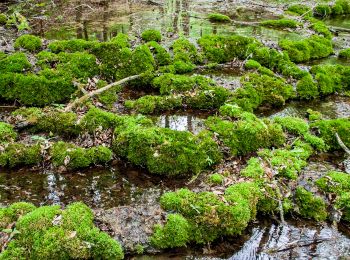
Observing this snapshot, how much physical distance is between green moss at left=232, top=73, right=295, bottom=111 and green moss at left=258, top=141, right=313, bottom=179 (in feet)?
7.13

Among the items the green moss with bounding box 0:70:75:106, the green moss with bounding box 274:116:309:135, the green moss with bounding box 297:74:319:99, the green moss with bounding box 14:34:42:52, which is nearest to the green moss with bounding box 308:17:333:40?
the green moss with bounding box 297:74:319:99

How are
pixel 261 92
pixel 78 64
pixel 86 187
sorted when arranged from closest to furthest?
pixel 86 187
pixel 261 92
pixel 78 64

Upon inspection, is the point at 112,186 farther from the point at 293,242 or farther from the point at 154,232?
the point at 293,242

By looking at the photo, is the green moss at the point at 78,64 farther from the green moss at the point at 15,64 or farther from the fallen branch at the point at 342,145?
the fallen branch at the point at 342,145

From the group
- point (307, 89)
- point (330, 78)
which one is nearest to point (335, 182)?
point (307, 89)

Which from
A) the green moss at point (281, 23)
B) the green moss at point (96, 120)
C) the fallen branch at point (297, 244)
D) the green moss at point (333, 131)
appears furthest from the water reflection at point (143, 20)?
the fallen branch at point (297, 244)

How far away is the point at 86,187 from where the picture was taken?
7996mm

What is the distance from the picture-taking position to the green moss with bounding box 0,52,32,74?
11.3m

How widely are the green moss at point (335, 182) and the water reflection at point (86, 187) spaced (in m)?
3.04

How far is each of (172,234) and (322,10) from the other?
64.5 feet

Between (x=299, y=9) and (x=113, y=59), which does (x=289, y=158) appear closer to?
(x=113, y=59)

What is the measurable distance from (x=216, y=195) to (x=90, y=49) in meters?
7.55

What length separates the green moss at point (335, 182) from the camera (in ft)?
25.8

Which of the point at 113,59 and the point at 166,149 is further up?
the point at 113,59
